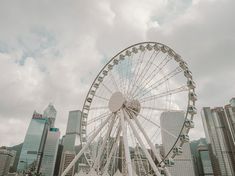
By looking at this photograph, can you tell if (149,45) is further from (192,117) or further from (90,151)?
A: (90,151)

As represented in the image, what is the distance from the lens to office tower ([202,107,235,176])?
14850 centimetres

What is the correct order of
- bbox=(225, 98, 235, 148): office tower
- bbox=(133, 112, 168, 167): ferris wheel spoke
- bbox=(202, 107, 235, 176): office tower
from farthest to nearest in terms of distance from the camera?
bbox=(225, 98, 235, 148): office tower, bbox=(202, 107, 235, 176): office tower, bbox=(133, 112, 168, 167): ferris wheel spoke

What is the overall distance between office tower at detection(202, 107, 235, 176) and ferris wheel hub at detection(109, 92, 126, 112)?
143m

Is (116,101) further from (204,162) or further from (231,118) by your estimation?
(204,162)

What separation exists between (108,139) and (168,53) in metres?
13.2

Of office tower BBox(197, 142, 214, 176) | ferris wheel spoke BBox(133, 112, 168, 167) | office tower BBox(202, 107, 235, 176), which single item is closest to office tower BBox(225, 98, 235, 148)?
office tower BBox(202, 107, 235, 176)

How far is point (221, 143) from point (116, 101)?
158m

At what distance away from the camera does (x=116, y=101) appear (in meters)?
27.0

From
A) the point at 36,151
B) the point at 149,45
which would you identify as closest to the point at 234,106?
the point at 149,45

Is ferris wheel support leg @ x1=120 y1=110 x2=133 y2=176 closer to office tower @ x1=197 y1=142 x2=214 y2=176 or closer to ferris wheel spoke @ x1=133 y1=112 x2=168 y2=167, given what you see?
ferris wheel spoke @ x1=133 y1=112 x2=168 y2=167

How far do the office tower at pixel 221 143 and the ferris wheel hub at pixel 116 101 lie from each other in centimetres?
14342

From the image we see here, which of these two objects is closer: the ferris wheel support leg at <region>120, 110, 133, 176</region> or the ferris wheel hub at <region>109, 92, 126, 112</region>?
the ferris wheel support leg at <region>120, 110, 133, 176</region>

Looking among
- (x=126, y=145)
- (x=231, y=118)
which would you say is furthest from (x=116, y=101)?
(x=231, y=118)

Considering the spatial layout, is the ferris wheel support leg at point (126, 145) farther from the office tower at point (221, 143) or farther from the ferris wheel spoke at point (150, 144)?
the office tower at point (221, 143)
